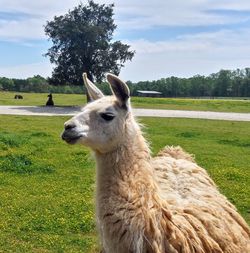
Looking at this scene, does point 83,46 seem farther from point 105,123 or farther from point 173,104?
point 105,123

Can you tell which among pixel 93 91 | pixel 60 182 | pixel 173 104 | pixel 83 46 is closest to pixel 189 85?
pixel 173 104

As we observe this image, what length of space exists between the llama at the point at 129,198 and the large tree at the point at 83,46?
32428 mm

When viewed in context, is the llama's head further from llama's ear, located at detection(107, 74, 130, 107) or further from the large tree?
the large tree

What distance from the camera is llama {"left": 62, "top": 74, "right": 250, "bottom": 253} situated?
389 cm

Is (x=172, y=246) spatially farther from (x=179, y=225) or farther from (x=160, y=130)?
(x=160, y=130)

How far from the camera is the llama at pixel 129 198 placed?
12.8ft

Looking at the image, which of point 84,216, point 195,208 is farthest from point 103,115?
point 84,216

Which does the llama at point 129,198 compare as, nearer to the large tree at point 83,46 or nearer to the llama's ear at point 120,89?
the llama's ear at point 120,89

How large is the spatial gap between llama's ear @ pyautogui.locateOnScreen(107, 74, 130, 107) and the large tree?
107 feet

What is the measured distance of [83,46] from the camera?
36688mm

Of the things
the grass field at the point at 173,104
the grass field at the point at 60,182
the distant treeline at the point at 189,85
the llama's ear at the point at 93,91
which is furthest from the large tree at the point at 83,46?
the distant treeline at the point at 189,85

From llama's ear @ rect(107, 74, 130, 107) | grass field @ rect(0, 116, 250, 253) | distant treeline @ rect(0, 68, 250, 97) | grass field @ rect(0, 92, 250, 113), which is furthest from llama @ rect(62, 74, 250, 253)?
distant treeline @ rect(0, 68, 250, 97)

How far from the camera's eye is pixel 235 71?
337 ft

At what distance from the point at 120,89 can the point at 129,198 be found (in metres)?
0.90
